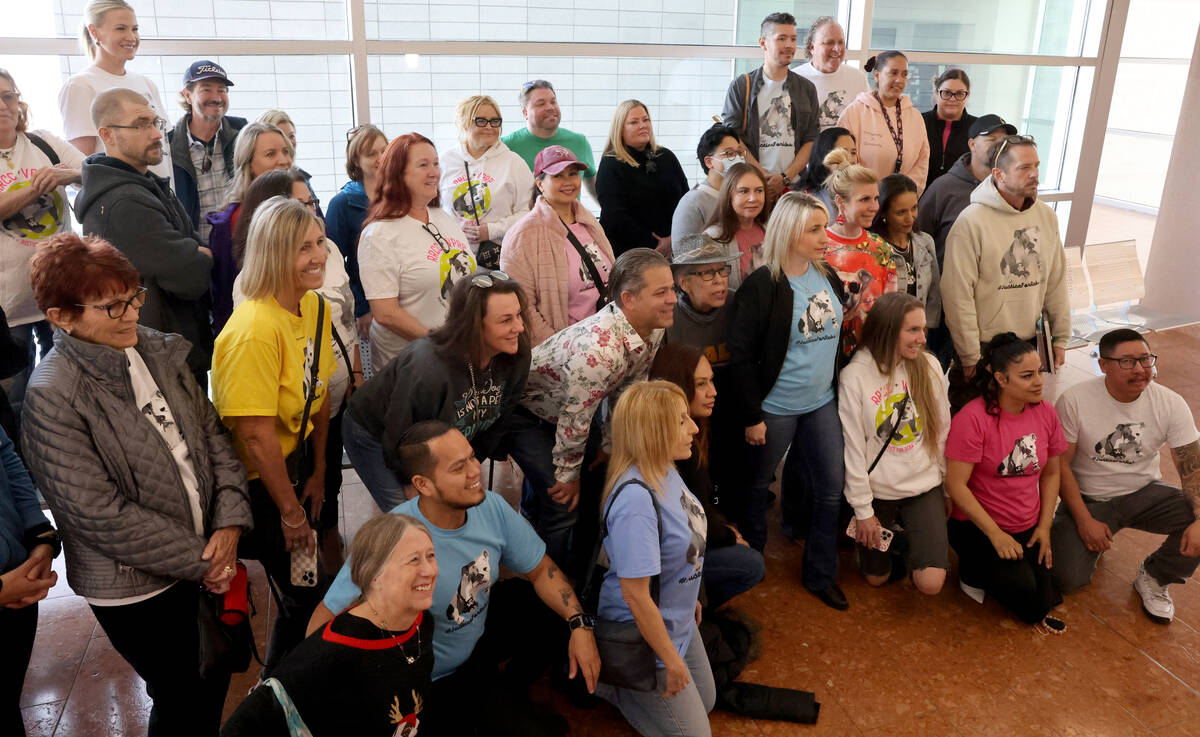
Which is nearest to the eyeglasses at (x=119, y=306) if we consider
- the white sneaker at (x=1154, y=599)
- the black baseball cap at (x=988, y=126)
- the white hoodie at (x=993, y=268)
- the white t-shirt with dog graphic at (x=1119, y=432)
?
the white hoodie at (x=993, y=268)

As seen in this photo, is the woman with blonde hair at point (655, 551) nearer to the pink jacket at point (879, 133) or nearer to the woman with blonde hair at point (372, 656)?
the woman with blonde hair at point (372, 656)

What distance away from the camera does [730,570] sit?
130 inches

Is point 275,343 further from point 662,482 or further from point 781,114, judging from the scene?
point 781,114

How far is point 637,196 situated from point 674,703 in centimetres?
274

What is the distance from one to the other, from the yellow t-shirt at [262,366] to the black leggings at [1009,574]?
2771 millimetres

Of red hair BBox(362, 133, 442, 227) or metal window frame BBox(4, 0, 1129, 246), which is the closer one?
red hair BBox(362, 133, 442, 227)

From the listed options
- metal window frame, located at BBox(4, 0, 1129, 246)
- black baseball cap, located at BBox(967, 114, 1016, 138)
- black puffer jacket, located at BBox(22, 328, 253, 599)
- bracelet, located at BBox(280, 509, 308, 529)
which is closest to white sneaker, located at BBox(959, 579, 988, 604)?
black baseball cap, located at BBox(967, 114, 1016, 138)

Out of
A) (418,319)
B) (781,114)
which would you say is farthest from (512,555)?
(781,114)

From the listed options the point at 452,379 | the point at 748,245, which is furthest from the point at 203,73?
Answer: the point at 748,245

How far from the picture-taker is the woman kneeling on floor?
3.64 m

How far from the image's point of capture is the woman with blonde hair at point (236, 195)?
3525mm

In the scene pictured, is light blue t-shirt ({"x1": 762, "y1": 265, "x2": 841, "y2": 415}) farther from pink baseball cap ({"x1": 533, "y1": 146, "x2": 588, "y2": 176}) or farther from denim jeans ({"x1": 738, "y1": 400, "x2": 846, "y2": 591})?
pink baseball cap ({"x1": 533, "y1": 146, "x2": 588, "y2": 176})

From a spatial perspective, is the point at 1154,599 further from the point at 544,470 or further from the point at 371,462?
the point at 371,462

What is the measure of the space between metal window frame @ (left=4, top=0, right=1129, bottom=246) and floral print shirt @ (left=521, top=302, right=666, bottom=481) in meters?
2.96
